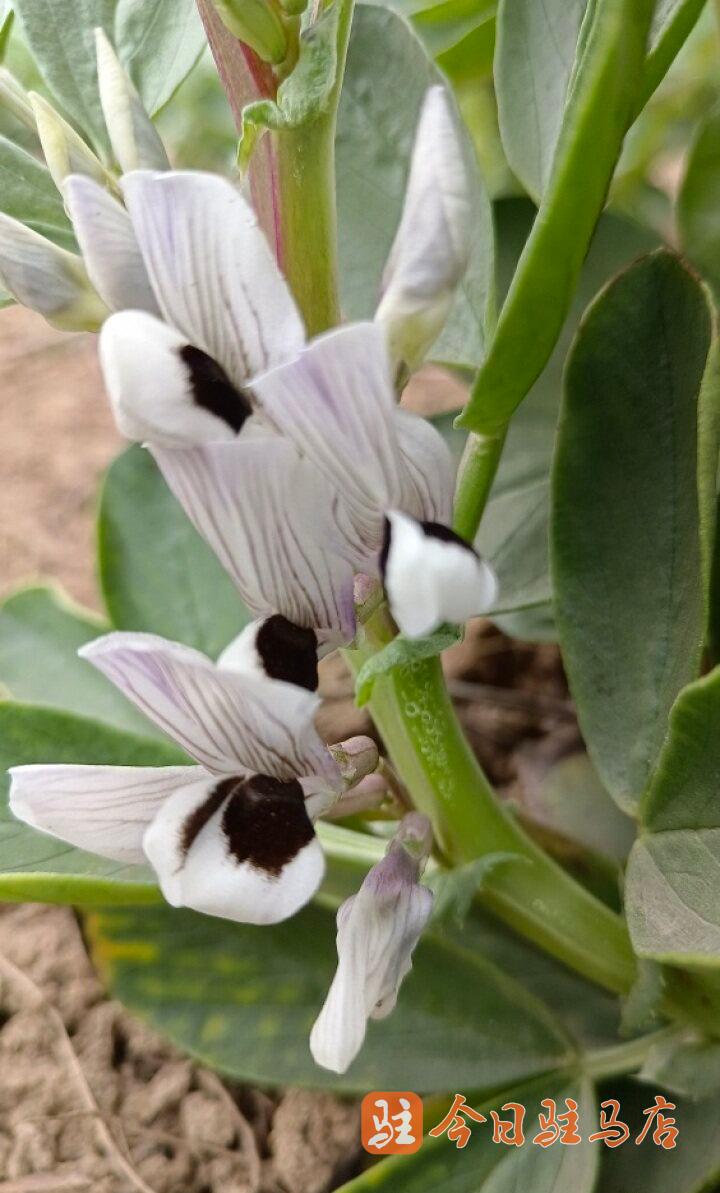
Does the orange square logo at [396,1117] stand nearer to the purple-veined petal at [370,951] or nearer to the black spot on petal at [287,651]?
the purple-veined petal at [370,951]

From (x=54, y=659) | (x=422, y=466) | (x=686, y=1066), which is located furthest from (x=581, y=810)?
(x=422, y=466)

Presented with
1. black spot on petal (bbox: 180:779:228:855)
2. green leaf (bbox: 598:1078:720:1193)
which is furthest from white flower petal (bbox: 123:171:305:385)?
green leaf (bbox: 598:1078:720:1193)

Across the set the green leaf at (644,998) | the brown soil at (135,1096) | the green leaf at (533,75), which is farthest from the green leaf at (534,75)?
the brown soil at (135,1096)

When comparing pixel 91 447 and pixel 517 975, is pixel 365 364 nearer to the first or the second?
pixel 517 975

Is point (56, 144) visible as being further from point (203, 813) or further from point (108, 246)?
point (203, 813)

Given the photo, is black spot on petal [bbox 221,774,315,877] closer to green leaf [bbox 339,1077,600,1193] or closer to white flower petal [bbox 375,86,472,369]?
white flower petal [bbox 375,86,472,369]

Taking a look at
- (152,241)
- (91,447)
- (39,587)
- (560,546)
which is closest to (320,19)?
(152,241)
